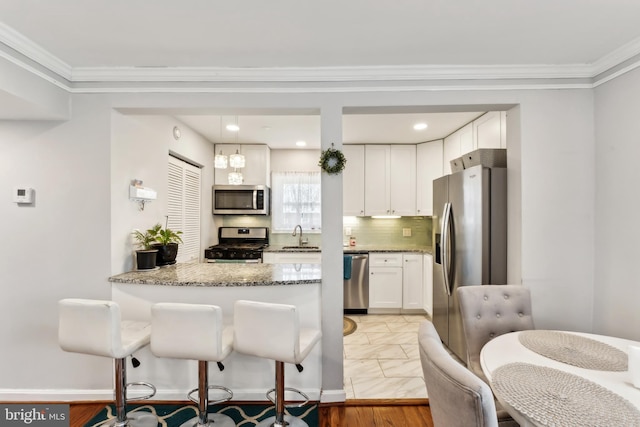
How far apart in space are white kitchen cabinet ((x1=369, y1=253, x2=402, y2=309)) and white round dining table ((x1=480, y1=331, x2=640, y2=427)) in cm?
265

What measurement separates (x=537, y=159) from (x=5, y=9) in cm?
330

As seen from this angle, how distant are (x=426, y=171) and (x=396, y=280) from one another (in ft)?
5.18

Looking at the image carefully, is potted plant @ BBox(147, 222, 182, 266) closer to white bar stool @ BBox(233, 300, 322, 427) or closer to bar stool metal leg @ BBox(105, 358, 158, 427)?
bar stool metal leg @ BBox(105, 358, 158, 427)

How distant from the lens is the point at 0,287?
2340 millimetres

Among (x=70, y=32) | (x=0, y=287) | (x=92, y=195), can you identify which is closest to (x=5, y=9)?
(x=70, y=32)

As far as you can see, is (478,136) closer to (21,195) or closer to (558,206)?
(558,206)

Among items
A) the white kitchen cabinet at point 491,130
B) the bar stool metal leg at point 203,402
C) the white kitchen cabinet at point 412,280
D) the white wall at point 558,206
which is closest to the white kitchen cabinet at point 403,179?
the white kitchen cabinet at point 412,280

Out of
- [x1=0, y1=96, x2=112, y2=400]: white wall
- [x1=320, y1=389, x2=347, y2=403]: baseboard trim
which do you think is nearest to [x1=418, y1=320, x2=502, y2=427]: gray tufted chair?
[x1=320, y1=389, x2=347, y2=403]: baseboard trim

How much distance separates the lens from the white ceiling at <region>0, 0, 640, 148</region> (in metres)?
1.63

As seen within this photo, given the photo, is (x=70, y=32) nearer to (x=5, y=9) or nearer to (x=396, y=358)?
(x=5, y=9)

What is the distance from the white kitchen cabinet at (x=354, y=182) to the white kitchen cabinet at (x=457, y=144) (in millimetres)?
1127

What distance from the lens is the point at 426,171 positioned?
4516 mm

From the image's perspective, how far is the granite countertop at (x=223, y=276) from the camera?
225cm

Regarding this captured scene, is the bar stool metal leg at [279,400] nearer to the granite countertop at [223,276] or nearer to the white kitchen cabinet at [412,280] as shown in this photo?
the granite countertop at [223,276]
